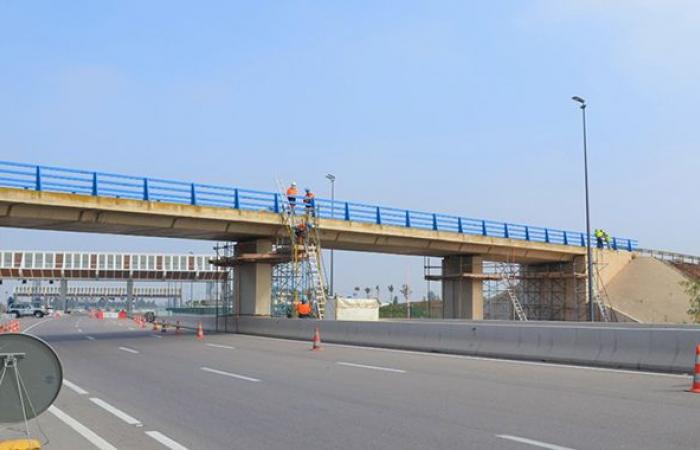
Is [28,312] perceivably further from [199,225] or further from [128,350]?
[128,350]

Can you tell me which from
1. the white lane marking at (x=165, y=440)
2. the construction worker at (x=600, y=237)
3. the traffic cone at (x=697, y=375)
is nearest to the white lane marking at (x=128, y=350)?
the white lane marking at (x=165, y=440)

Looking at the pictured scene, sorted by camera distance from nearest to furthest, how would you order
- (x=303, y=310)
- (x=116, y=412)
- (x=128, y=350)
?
(x=116, y=412) < (x=128, y=350) < (x=303, y=310)

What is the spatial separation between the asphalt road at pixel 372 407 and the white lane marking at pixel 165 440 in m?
0.05

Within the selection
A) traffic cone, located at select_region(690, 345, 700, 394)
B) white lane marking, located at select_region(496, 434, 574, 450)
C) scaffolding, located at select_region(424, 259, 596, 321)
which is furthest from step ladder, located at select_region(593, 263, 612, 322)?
white lane marking, located at select_region(496, 434, 574, 450)

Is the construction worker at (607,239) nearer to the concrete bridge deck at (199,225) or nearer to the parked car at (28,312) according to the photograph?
the concrete bridge deck at (199,225)

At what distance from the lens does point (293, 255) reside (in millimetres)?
35031

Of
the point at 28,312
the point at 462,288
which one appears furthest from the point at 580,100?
the point at 28,312

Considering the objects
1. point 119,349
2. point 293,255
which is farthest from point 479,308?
point 119,349

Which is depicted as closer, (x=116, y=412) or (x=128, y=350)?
(x=116, y=412)

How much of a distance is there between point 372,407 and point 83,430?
12.7ft

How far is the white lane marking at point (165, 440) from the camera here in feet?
25.8

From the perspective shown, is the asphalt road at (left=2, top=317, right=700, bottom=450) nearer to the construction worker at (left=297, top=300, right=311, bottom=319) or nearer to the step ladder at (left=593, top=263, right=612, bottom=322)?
the construction worker at (left=297, top=300, right=311, bottom=319)

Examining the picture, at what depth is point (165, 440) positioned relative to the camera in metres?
8.29

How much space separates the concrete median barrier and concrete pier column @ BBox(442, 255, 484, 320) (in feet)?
68.6
